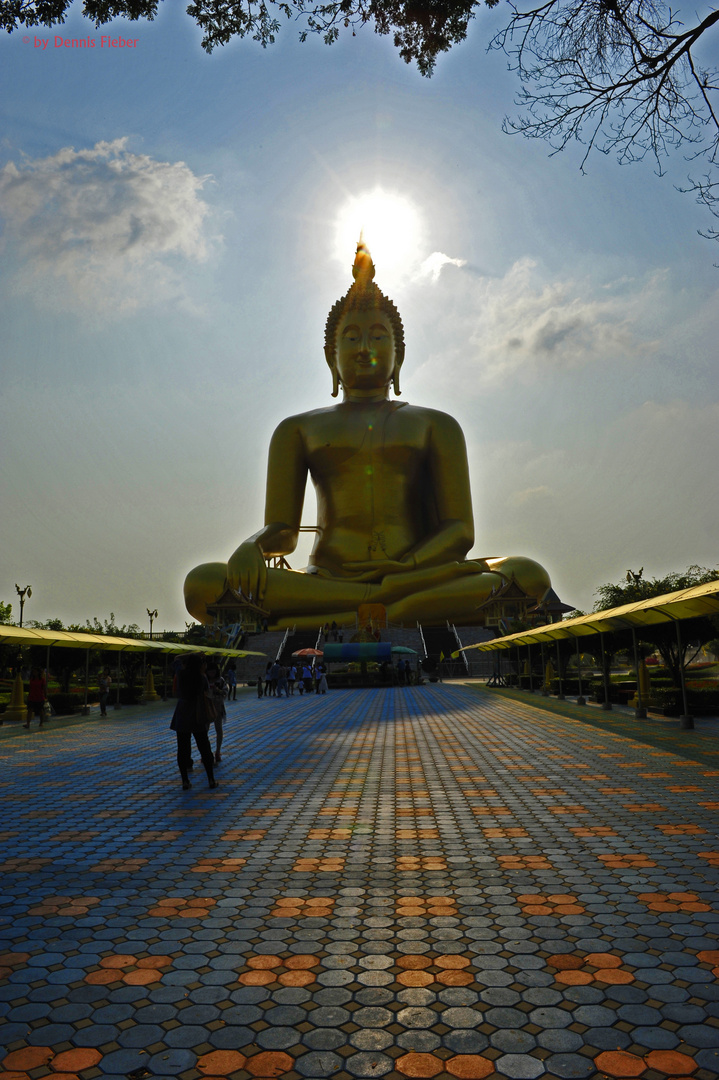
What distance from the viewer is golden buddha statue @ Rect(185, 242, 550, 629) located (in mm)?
32062

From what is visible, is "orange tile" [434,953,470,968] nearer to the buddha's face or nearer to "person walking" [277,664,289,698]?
"person walking" [277,664,289,698]

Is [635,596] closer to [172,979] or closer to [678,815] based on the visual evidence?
[678,815]

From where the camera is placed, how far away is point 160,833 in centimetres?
552

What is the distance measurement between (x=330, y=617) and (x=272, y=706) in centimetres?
1520

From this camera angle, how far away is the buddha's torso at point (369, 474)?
33500mm

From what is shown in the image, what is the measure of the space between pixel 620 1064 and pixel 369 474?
31715 millimetres

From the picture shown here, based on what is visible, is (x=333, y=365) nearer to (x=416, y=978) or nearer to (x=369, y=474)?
(x=369, y=474)

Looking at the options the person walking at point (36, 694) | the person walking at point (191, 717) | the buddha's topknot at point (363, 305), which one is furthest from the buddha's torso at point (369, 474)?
the person walking at point (191, 717)

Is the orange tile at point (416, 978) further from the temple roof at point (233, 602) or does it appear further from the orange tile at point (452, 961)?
the temple roof at point (233, 602)

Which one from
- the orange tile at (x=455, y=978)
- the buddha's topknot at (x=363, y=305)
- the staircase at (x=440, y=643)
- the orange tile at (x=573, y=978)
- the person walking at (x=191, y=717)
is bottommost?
the orange tile at (x=573, y=978)

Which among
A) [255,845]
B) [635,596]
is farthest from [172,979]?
[635,596]

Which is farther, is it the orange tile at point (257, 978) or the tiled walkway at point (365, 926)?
the orange tile at point (257, 978)

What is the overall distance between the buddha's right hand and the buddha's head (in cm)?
832

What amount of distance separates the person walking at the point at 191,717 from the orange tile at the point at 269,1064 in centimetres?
486
